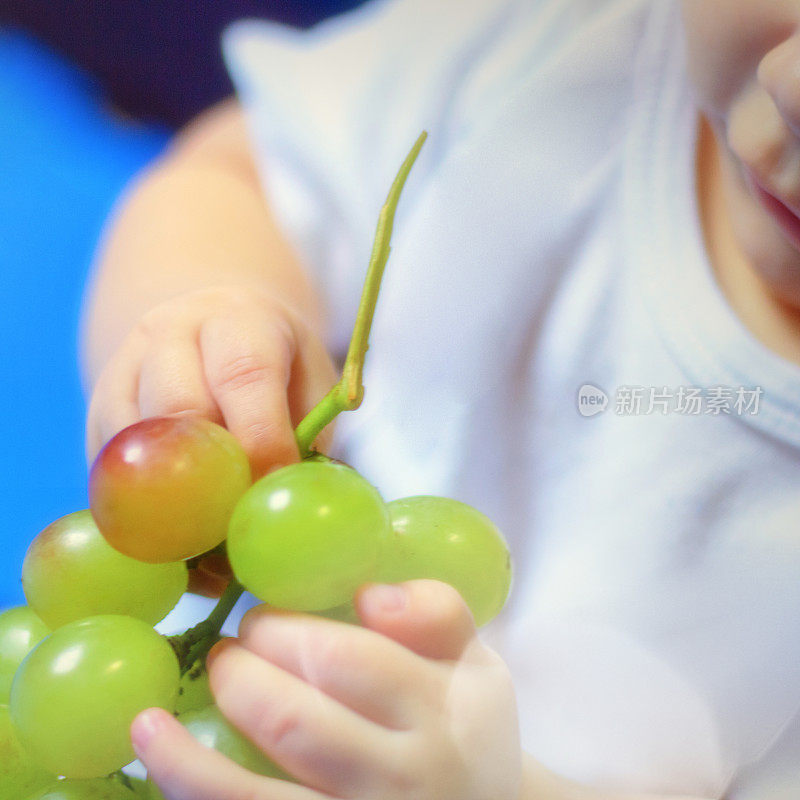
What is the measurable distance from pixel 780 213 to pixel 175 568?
0.87 feet

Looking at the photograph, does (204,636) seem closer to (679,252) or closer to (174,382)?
(174,382)

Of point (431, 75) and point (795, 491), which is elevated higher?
point (431, 75)

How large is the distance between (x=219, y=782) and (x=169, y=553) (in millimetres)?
65

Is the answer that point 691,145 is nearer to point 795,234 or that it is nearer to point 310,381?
point 795,234

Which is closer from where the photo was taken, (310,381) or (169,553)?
(169,553)

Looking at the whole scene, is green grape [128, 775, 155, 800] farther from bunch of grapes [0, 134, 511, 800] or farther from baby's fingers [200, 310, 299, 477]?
baby's fingers [200, 310, 299, 477]

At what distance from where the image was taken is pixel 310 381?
352mm

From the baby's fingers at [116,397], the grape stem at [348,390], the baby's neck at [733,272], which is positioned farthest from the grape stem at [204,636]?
the baby's neck at [733,272]

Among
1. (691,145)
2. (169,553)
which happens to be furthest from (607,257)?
(169,553)

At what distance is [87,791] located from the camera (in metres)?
0.24

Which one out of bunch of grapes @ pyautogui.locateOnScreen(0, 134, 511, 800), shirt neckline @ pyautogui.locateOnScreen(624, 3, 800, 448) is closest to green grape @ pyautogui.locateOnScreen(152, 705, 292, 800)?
bunch of grapes @ pyautogui.locateOnScreen(0, 134, 511, 800)

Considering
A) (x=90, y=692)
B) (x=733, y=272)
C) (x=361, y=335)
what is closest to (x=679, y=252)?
(x=733, y=272)

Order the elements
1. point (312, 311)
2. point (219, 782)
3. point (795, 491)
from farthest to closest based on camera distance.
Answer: point (312, 311), point (795, 491), point (219, 782)

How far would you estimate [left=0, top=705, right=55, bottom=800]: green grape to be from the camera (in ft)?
0.82
